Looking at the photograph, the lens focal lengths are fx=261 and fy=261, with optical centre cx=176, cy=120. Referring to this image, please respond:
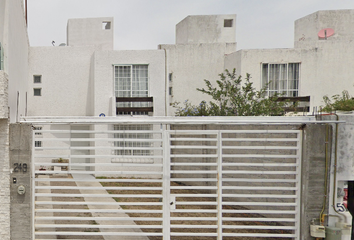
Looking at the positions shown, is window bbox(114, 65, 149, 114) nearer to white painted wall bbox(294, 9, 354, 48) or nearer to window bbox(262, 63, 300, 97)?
window bbox(262, 63, 300, 97)

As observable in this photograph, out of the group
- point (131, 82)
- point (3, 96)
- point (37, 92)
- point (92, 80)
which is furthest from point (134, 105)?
point (3, 96)

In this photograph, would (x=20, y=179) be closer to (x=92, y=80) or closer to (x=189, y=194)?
(x=189, y=194)

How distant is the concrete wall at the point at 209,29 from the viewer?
19734mm

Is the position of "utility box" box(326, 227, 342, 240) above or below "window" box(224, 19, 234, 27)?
below

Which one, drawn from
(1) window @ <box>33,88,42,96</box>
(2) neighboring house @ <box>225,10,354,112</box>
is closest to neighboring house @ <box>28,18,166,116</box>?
(1) window @ <box>33,88,42,96</box>

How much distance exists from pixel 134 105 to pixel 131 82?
122 cm

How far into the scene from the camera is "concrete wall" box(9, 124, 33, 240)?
17.6 ft

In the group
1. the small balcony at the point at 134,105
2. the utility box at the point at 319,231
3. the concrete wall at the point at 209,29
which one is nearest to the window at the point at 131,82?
the small balcony at the point at 134,105

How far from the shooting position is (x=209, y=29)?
1992 centimetres

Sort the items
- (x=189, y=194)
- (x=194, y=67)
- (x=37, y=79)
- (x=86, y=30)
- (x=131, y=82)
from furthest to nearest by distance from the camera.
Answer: (x=86, y=30) → (x=194, y=67) → (x=37, y=79) → (x=131, y=82) → (x=189, y=194)

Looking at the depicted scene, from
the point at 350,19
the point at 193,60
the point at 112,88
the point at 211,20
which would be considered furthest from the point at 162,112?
the point at 350,19

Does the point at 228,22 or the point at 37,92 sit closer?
the point at 37,92

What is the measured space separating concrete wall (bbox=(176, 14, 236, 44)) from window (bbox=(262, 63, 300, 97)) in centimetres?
626

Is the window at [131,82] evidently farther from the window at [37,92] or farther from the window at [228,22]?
the window at [228,22]
